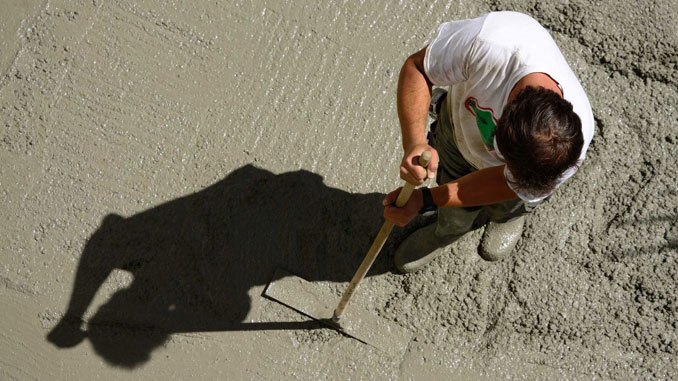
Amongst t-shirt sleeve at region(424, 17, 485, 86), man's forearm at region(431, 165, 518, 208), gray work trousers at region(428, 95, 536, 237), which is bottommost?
gray work trousers at region(428, 95, 536, 237)

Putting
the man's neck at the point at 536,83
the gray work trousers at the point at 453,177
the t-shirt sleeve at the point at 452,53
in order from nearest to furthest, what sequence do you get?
the man's neck at the point at 536,83
the t-shirt sleeve at the point at 452,53
the gray work trousers at the point at 453,177

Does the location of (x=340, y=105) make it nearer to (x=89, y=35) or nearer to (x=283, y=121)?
(x=283, y=121)

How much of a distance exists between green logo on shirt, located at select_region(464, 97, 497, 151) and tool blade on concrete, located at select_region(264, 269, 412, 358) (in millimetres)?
1014

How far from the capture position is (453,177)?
2207 millimetres

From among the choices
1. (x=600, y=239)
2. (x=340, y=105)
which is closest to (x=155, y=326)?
(x=340, y=105)

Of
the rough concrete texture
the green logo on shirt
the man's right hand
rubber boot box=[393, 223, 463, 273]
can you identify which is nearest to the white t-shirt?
the green logo on shirt

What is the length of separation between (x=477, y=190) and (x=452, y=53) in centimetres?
42

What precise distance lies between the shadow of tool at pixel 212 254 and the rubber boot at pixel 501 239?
452 mm

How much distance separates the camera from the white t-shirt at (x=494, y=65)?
5.25ft

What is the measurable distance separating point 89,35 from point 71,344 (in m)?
1.45

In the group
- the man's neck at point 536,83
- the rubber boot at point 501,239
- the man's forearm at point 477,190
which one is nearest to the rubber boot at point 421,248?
the rubber boot at point 501,239

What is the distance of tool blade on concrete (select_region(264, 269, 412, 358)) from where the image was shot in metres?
2.42

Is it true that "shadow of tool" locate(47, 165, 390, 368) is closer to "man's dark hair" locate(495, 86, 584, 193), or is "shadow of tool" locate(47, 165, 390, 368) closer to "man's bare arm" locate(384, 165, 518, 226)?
"man's bare arm" locate(384, 165, 518, 226)

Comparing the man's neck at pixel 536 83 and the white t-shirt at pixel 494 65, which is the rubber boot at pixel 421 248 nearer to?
the white t-shirt at pixel 494 65
